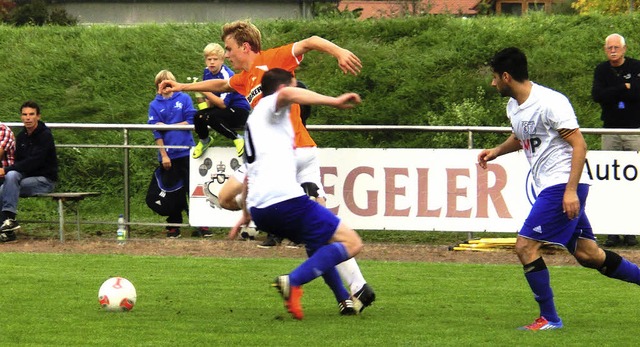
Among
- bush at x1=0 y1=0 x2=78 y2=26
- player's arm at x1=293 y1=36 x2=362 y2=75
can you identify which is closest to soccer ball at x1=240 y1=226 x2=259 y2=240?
player's arm at x1=293 y1=36 x2=362 y2=75

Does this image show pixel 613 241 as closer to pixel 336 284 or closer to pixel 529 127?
pixel 336 284

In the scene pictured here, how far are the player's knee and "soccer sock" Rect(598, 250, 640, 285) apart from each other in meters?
2.56

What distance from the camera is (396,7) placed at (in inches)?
1444

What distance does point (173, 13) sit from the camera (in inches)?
1323

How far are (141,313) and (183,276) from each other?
2.70 metres

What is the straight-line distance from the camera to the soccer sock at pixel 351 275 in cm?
953

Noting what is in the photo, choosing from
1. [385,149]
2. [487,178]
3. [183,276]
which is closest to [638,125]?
[487,178]

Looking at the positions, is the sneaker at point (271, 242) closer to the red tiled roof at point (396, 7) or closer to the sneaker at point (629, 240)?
the sneaker at point (629, 240)

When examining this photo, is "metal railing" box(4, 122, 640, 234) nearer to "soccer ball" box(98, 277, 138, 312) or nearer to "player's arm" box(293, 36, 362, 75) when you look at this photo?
"player's arm" box(293, 36, 362, 75)

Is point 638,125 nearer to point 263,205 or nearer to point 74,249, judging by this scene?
point 74,249

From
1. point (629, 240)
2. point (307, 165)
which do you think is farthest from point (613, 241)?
point (307, 165)

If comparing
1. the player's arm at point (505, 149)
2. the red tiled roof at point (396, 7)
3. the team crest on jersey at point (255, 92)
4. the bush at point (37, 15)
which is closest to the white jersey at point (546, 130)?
the player's arm at point (505, 149)

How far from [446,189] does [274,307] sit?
213 inches

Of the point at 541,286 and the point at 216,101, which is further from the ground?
the point at 216,101
